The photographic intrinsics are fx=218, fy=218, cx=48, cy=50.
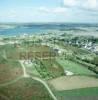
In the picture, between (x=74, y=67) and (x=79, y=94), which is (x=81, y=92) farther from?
(x=74, y=67)

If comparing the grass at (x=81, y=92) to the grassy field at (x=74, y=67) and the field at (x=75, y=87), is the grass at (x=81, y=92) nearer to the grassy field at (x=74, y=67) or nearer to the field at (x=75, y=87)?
the field at (x=75, y=87)

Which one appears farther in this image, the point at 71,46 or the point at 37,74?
the point at 71,46

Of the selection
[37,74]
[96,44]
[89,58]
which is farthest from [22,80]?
[96,44]

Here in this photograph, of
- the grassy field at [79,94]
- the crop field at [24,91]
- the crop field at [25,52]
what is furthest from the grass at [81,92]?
the crop field at [25,52]

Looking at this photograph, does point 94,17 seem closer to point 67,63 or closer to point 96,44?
point 96,44

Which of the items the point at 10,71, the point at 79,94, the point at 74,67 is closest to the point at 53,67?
the point at 74,67

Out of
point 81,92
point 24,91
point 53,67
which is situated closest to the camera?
point 24,91
